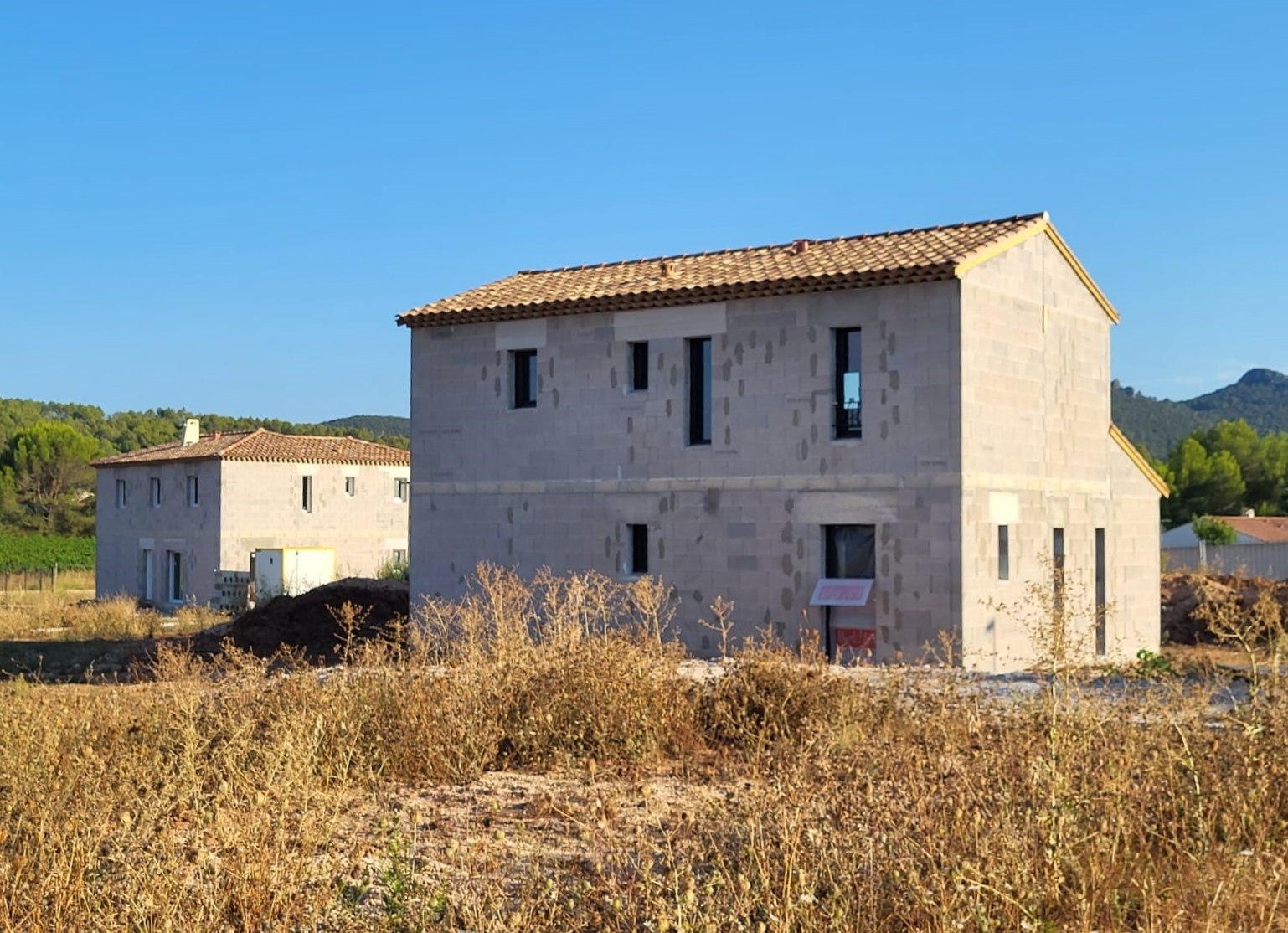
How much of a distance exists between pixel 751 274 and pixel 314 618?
40.7ft

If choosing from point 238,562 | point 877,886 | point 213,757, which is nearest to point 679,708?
point 213,757

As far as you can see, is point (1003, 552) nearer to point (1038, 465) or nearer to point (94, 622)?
point (1038, 465)

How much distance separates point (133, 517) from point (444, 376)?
2442 centimetres

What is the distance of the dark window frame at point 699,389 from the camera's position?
70.7ft

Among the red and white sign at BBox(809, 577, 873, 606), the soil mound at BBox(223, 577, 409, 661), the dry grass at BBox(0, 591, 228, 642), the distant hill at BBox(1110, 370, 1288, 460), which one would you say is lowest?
the dry grass at BBox(0, 591, 228, 642)

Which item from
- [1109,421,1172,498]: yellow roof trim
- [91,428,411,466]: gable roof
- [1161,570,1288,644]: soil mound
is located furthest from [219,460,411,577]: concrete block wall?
[1109,421,1172,498]: yellow roof trim

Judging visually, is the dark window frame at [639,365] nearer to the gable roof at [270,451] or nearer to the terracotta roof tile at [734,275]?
the terracotta roof tile at [734,275]

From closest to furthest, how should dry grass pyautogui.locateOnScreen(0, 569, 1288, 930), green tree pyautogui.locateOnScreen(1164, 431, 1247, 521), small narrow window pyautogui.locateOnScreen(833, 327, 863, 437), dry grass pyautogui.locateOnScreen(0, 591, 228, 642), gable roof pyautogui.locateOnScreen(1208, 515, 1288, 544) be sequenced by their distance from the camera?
dry grass pyautogui.locateOnScreen(0, 569, 1288, 930) → small narrow window pyautogui.locateOnScreen(833, 327, 863, 437) → dry grass pyautogui.locateOnScreen(0, 591, 228, 642) → gable roof pyautogui.locateOnScreen(1208, 515, 1288, 544) → green tree pyautogui.locateOnScreen(1164, 431, 1247, 521)

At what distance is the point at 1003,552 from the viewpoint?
20.2 metres

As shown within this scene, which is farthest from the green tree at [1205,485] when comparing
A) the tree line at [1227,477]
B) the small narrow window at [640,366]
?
the small narrow window at [640,366]

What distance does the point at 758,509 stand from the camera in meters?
20.6

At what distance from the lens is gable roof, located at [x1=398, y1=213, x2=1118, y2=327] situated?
19.9 metres

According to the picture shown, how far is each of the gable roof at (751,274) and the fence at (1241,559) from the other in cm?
2582

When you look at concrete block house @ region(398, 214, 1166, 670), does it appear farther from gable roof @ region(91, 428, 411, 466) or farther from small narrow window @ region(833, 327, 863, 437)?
gable roof @ region(91, 428, 411, 466)
